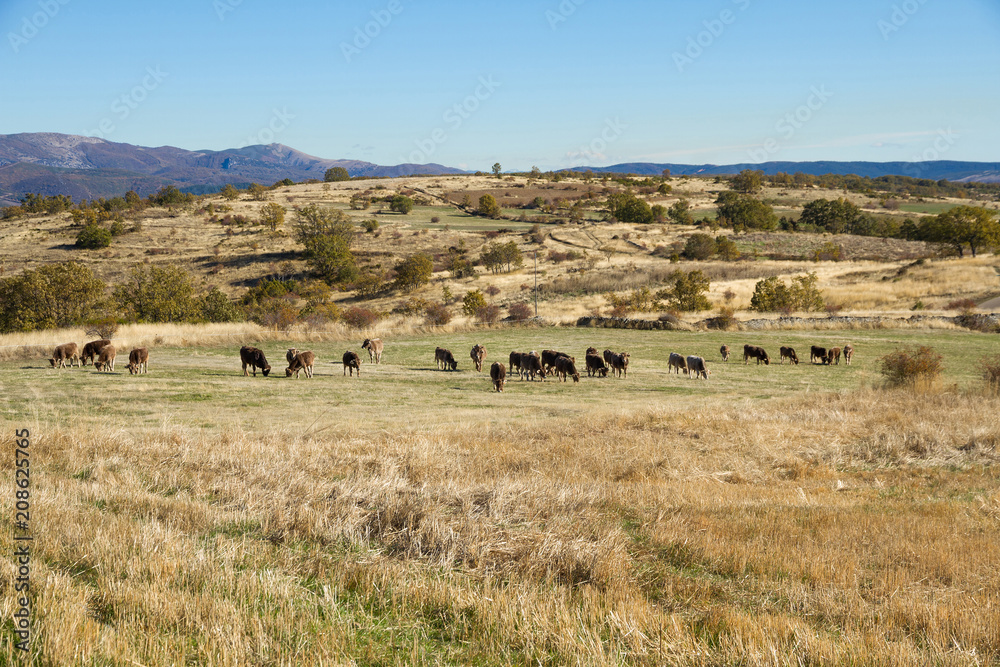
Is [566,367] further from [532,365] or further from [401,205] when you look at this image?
[401,205]

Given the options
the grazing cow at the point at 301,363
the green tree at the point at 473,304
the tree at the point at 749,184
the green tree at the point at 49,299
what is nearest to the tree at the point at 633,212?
the tree at the point at 749,184

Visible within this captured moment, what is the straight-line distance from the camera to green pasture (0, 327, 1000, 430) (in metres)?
17.6

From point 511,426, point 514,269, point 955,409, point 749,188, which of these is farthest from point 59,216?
point 749,188

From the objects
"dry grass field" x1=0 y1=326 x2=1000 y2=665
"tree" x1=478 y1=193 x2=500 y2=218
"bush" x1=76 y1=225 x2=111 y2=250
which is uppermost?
"tree" x1=478 y1=193 x2=500 y2=218

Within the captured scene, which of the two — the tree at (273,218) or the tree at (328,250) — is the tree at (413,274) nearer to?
the tree at (328,250)

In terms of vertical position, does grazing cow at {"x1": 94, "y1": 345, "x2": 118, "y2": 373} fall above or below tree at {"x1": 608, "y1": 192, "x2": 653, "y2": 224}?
below

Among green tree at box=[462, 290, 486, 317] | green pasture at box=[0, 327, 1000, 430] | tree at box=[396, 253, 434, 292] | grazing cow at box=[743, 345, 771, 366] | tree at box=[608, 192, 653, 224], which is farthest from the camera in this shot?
tree at box=[608, 192, 653, 224]

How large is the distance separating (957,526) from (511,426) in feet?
33.3

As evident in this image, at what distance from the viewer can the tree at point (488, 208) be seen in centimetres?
12781

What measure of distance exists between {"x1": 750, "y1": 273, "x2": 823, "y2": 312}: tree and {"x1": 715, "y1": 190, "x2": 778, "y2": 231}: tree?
55.2 metres

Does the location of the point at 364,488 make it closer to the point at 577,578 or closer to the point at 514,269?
the point at 577,578

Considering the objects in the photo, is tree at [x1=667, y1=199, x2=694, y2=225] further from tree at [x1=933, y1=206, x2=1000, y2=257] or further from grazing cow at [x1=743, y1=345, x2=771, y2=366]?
grazing cow at [x1=743, y1=345, x2=771, y2=366]

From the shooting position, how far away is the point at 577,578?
6297 millimetres

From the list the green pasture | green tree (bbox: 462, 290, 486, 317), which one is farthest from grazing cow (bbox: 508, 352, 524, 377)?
green tree (bbox: 462, 290, 486, 317)
